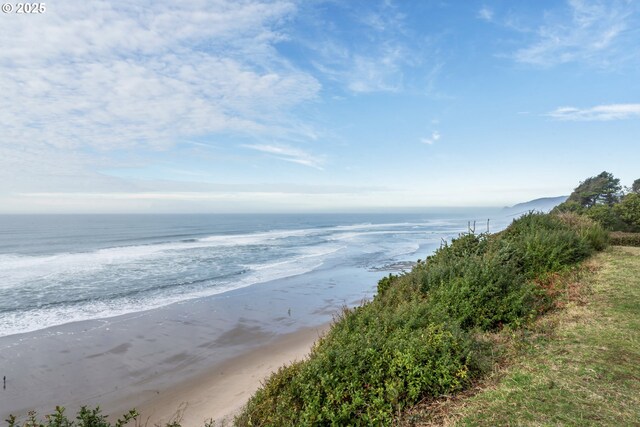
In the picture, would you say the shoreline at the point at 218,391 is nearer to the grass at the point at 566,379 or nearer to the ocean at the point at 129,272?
the grass at the point at 566,379

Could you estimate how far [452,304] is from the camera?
283 inches

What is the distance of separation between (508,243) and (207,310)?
15297 mm

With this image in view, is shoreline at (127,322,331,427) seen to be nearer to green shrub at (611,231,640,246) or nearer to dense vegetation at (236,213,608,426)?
dense vegetation at (236,213,608,426)

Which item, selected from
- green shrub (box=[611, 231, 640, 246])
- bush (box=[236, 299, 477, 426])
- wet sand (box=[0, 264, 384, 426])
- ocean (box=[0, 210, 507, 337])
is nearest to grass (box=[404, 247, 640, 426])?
bush (box=[236, 299, 477, 426])

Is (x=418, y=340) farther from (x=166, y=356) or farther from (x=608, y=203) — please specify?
(x=608, y=203)

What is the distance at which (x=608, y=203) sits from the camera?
122 ft

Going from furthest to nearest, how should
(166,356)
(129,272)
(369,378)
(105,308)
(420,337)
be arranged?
(129,272)
(105,308)
(166,356)
(420,337)
(369,378)

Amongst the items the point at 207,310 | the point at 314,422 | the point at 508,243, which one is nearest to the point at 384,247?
the point at 207,310

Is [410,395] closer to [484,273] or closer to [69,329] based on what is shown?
[484,273]

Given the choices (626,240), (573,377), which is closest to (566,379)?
(573,377)

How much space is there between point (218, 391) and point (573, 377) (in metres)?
9.59

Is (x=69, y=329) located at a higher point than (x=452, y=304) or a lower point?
lower

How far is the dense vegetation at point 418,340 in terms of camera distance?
4855 millimetres

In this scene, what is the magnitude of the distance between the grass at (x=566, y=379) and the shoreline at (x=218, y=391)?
4550mm
